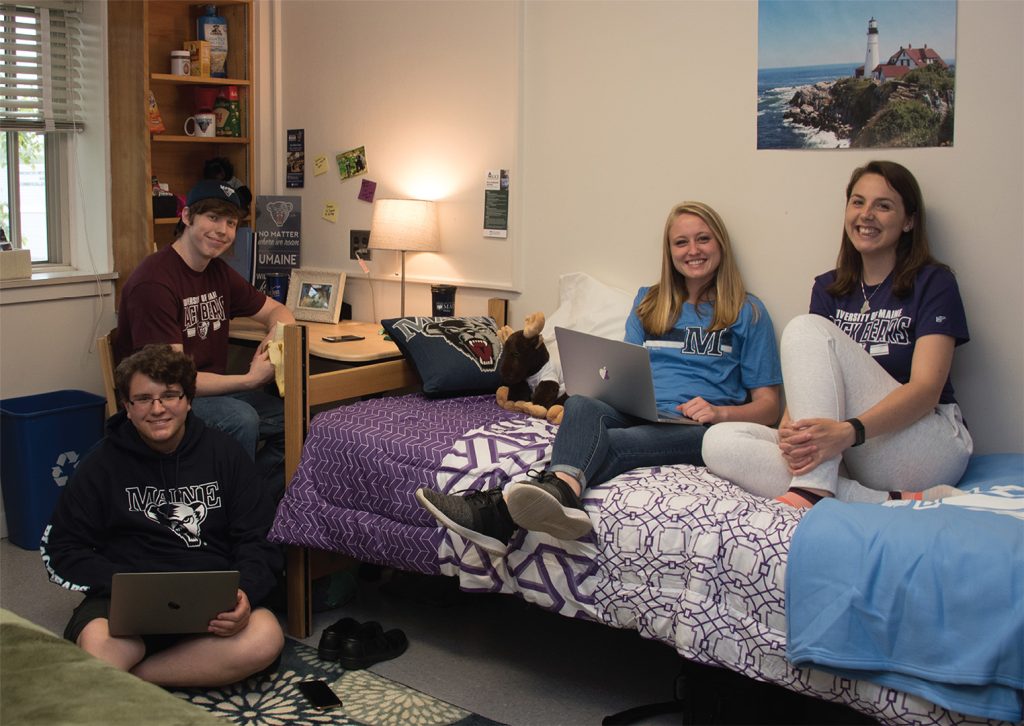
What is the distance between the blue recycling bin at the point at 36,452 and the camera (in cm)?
320

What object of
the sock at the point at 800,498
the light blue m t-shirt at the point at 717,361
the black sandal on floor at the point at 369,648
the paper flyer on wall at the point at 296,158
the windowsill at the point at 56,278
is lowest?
the black sandal on floor at the point at 369,648

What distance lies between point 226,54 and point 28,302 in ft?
3.78

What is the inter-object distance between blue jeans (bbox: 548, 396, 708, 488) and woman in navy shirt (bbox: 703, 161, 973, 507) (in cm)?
12

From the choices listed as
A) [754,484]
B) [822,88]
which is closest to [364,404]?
[754,484]

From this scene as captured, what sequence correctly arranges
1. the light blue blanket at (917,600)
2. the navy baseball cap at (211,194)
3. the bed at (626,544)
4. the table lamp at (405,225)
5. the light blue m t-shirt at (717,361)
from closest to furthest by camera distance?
1. the light blue blanket at (917,600)
2. the bed at (626,544)
3. the light blue m t-shirt at (717,361)
4. the navy baseball cap at (211,194)
5. the table lamp at (405,225)

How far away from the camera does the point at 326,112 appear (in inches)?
149

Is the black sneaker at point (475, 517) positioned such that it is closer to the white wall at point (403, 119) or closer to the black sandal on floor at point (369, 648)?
the black sandal on floor at point (369, 648)

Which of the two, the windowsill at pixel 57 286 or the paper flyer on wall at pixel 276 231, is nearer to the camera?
the windowsill at pixel 57 286

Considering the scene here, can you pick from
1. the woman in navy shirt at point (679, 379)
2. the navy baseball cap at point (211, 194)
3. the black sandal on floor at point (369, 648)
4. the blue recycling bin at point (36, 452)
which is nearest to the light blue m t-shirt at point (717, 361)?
the woman in navy shirt at point (679, 379)

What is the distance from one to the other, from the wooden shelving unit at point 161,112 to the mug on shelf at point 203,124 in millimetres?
35

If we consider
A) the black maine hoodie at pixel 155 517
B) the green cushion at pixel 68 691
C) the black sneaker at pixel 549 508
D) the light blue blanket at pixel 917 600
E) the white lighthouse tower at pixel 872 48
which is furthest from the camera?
the white lighthouse tower at pixel 872 48

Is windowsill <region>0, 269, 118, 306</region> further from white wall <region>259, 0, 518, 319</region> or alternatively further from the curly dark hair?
the curly dark hair

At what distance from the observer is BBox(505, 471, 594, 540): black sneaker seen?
2086 mm

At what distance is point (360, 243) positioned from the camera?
3727 millimetres
